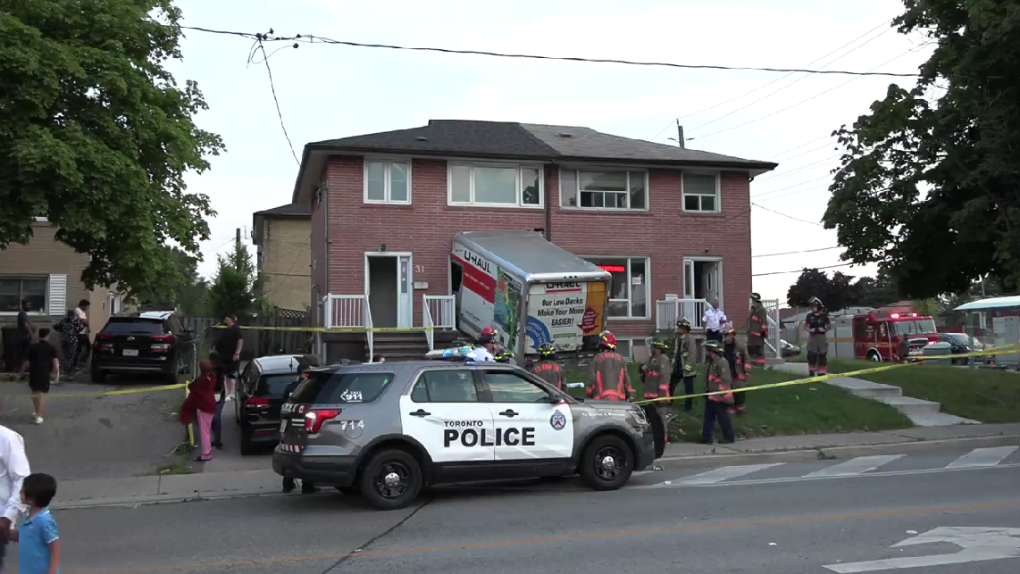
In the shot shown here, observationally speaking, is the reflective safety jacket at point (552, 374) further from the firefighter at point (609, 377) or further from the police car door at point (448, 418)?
the police car door at point (448, 418)

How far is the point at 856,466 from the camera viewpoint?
13.2 m

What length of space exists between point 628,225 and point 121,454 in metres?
15.6

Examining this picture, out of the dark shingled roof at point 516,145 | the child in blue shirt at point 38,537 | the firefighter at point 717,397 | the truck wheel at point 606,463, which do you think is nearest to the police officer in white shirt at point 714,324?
the dark shingled roof at point 516,145

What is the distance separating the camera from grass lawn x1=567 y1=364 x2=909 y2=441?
1589 cm

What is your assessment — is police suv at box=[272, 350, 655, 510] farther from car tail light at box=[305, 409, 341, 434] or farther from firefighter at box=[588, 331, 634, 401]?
firefighter at box=[588, 331, 634, 401]

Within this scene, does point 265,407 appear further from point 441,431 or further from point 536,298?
point 536,298

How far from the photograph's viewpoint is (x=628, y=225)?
2586 cm

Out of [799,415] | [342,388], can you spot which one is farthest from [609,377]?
[799,415]

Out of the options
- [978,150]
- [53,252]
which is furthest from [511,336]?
[53,252]

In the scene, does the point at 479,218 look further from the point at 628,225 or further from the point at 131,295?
the point at 131,295

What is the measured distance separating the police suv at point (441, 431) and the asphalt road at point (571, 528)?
0.35 m

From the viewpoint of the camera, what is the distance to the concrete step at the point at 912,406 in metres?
18.0

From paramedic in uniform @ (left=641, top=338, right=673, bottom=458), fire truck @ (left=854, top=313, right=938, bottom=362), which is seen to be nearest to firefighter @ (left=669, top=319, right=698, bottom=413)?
paramedic in uniform @ (left=641, top=338, right=673, bottom=458)

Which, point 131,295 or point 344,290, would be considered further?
point 344,290
